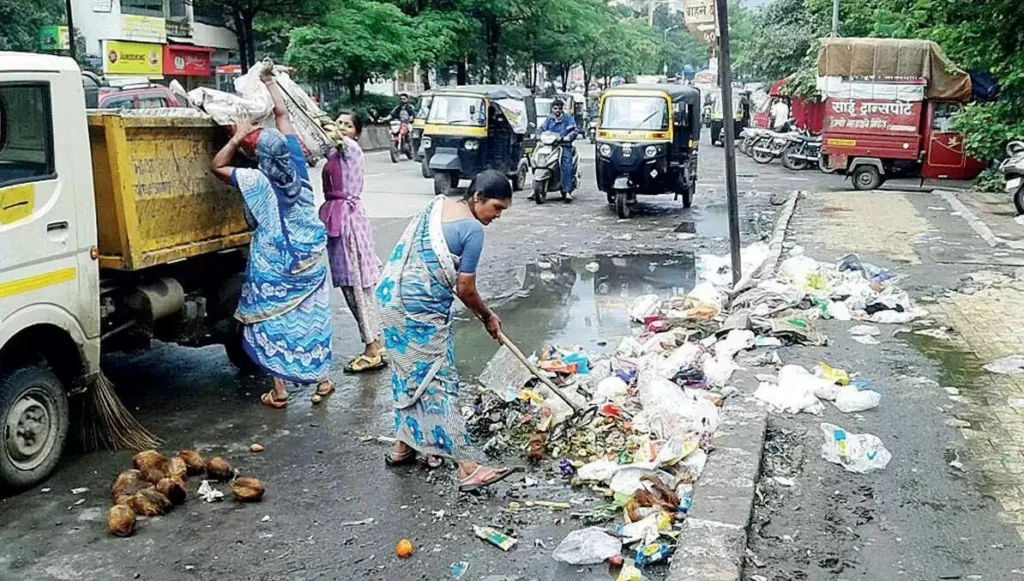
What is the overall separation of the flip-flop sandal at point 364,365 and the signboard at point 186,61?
Result: 94.1 ft

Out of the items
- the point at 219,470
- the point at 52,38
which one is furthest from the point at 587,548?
the point at 52,38

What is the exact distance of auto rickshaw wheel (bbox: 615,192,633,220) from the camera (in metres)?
15.1

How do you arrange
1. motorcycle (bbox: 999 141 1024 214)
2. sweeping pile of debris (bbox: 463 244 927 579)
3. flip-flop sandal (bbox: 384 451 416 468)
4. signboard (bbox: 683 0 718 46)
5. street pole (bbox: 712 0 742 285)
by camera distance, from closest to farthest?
sweeping pile of debris (bbox: 463 244 927 579), flip-flop sandal (bbox: 384 451 416 468), street pole (bbox: 712 0 742 285), signboard (bbox: 683 0 718 46), motorcycle (bbox: 999 141 1024 214)

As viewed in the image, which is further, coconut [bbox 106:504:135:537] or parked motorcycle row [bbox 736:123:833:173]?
parked motorcycle row [bbox 736:123:833:173]

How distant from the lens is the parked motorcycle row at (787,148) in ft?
82.8

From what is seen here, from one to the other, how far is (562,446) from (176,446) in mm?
2138

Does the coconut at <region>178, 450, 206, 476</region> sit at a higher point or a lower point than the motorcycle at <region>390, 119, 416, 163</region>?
lower

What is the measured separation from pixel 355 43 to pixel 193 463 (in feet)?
84.2

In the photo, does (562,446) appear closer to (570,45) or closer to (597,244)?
(597,244)

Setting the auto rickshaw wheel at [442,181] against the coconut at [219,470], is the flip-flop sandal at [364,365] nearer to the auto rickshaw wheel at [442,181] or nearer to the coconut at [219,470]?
the coconut at [219,470]

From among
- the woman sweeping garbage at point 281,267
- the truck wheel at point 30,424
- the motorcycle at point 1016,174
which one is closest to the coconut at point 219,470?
the truck wheel at point 30,424

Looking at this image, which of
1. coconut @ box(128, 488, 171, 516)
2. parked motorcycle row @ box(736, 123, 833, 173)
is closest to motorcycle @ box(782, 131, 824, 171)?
parked motorcycle row @ box(736, 123, 833, 173)

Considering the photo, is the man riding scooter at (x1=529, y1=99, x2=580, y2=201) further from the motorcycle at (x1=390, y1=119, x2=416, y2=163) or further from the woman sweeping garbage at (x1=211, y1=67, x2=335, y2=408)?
the woman sweeping garbage at (x1=211, y1=67, x2=335, y2=408)

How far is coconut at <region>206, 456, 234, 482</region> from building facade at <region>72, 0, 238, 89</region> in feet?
87.7
